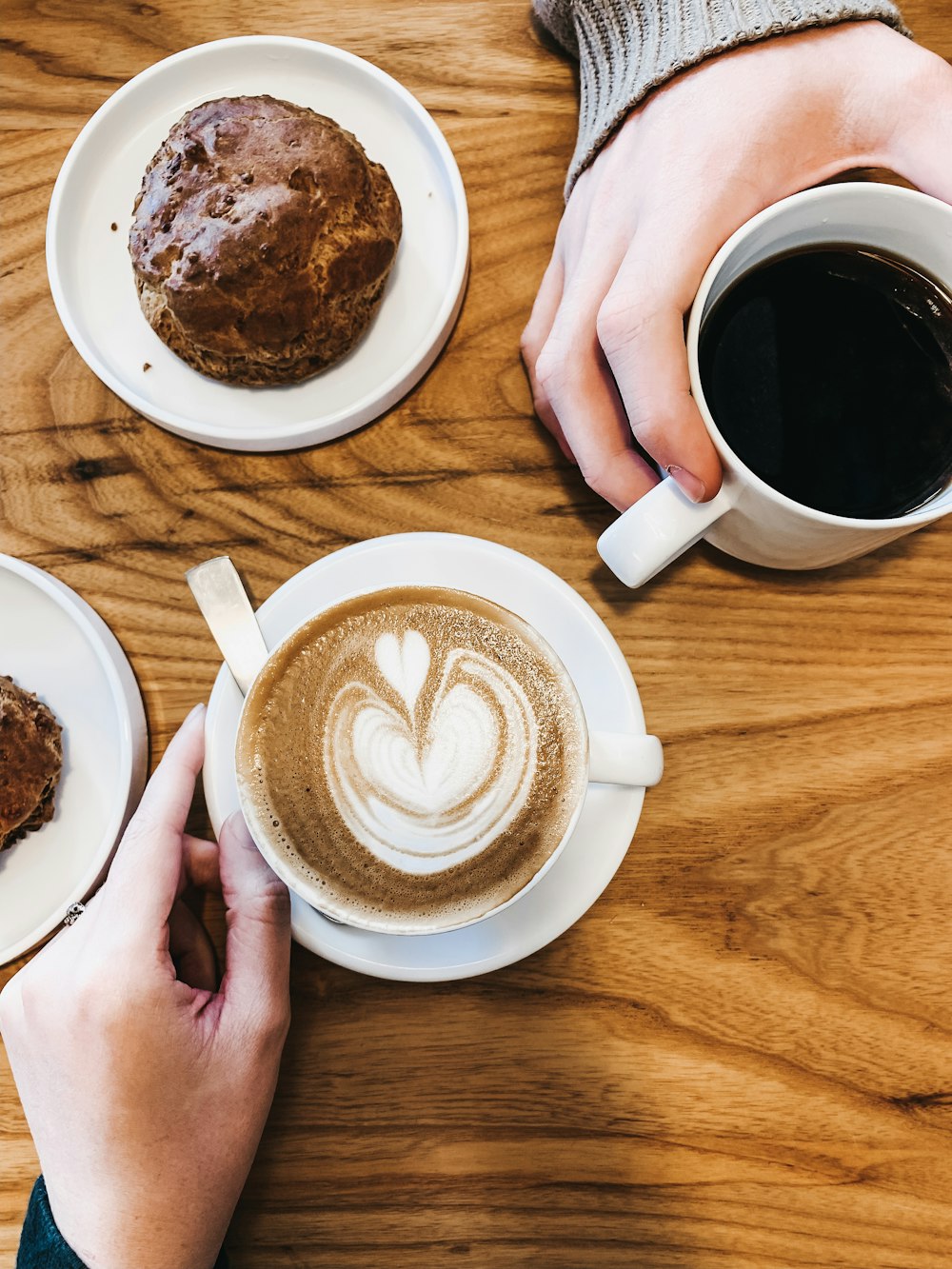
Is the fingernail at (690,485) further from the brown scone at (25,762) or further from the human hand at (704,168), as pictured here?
the brown scone at (25,762)

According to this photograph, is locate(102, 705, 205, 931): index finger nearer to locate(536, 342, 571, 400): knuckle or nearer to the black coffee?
locate(536, 342, 571, 400): knuckle

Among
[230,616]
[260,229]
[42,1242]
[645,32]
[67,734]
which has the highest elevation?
[645,32]

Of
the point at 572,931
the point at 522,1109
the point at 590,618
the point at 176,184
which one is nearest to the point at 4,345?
the point at 176,184

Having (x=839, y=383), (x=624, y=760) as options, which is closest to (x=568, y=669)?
(x=624, y=760)

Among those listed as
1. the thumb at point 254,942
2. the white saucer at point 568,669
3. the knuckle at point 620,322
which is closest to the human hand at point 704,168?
the knuckle at point 620,322

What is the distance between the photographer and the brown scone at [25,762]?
876mm

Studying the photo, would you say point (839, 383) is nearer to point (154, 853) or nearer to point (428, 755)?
point (428, 755)

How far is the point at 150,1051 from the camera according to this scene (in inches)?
30.8

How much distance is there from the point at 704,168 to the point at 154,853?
79 cm

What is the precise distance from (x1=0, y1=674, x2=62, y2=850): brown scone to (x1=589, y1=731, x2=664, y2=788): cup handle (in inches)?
22.1

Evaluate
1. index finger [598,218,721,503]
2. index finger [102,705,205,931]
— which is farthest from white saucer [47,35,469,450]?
index finger [102,705,205,931]

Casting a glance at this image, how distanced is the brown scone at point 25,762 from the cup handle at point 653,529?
0.61 metres

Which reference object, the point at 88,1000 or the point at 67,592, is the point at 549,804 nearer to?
the point at 88,1000

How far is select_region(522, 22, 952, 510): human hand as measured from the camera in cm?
76
